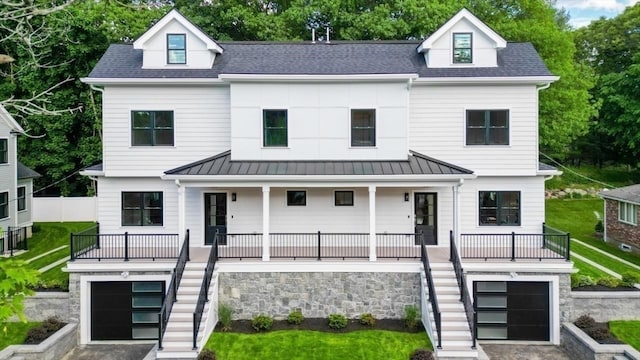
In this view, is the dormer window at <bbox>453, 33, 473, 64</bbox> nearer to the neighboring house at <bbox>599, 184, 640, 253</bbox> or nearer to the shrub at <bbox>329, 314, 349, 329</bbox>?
the shrub at <bbox>329, 314, 349, 329</bbox>

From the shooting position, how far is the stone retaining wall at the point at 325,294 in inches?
570

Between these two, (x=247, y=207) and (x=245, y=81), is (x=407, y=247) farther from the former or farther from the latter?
(x=245, y=81)

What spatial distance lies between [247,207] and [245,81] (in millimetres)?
4536

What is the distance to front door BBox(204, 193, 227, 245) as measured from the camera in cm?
1736

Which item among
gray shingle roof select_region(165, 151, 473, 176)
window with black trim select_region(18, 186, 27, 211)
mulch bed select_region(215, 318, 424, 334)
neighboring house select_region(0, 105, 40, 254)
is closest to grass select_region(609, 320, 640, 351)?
mulch bed select_region(215, 318, 424, 334)

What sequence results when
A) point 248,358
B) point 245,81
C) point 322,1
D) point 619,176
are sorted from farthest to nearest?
point 619,176 → point 322,1 → point 245,81 → point 248,358

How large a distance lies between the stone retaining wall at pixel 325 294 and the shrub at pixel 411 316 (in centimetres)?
15

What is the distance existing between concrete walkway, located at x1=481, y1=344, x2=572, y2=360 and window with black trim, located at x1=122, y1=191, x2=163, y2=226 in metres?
12.0

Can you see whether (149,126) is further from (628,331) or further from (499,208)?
(628,331)

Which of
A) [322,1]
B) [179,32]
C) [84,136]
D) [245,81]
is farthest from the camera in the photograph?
[84,136]

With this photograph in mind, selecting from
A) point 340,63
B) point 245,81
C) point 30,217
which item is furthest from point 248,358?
point 30,217

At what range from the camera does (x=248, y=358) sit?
12531 millimetres

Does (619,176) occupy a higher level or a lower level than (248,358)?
higher

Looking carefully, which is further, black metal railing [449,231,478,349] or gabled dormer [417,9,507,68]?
gabled dormer [417,9,507,68]
